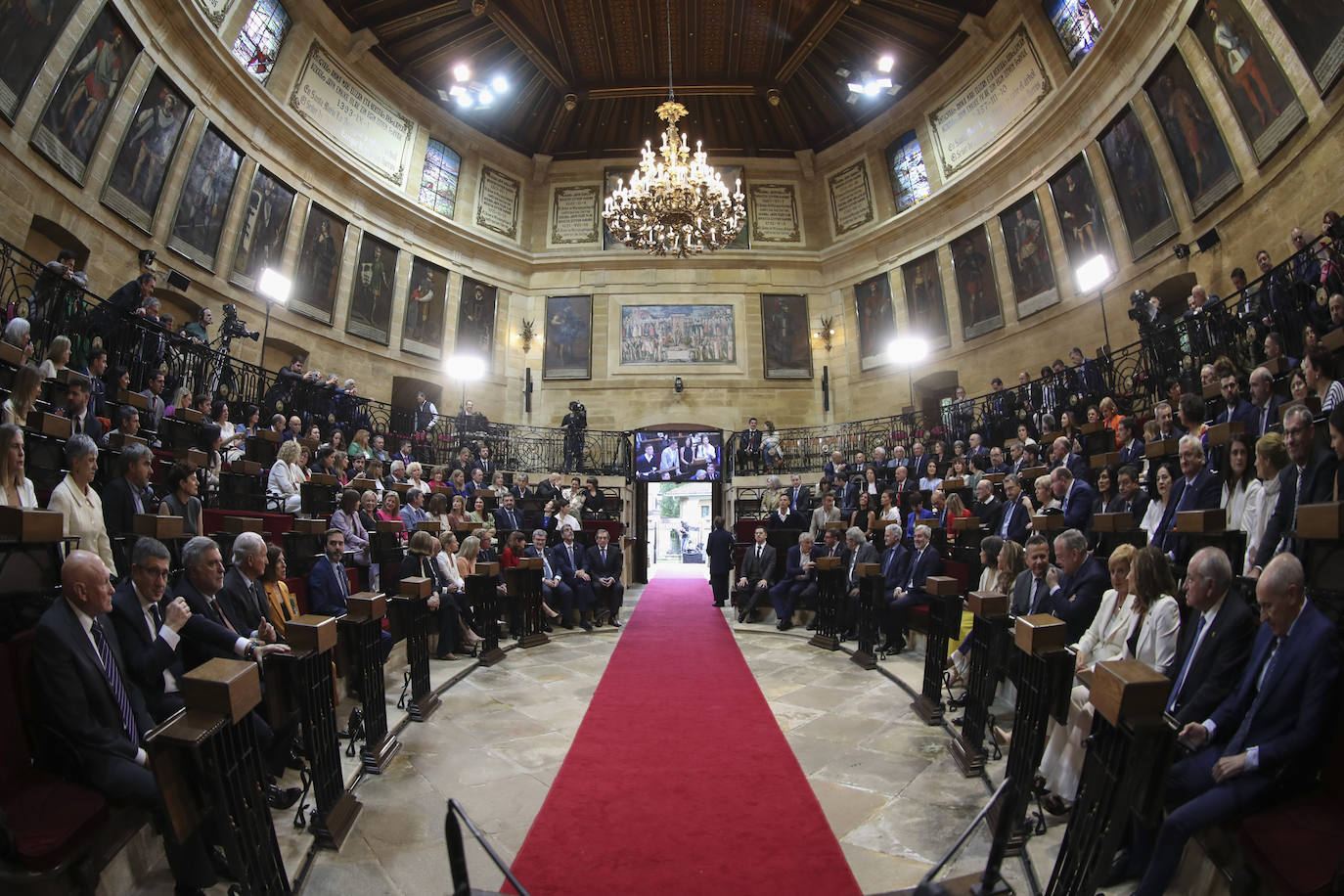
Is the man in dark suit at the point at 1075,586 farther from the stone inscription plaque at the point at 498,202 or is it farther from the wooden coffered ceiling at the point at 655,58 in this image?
the stone inscription plaque at the point at 498,202

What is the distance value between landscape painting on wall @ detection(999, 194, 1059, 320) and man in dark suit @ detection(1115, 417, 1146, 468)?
6787 millimetres

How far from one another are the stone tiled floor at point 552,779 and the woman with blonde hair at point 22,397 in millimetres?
2962

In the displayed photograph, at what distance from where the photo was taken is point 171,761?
6.17 feet

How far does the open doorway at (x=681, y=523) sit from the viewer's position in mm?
15633

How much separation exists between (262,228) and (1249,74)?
16542mm

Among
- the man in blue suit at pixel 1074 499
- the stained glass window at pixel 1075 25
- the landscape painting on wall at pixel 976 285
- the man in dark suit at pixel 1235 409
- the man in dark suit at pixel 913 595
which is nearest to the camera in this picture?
the man in dark suit at pixel 1235 409

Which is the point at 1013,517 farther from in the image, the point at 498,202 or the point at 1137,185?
the point at 498,202

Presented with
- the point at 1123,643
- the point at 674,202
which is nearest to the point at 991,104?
the point at 674,202

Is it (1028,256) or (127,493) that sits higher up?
(1028,256)

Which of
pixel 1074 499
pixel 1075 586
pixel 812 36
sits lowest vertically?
pixel 1075 586

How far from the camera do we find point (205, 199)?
11.2 metres

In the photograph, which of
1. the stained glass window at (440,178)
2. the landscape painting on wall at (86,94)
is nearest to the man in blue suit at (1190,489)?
the landscape painting on wall at (86,94)

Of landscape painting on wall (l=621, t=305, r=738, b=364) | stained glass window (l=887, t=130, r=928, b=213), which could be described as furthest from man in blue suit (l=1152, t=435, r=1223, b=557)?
landscape painting on wall (l=621, t=305, r=738, b=364)

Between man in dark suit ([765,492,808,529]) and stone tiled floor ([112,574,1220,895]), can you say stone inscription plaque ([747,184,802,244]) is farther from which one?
stone tiled floor ([112,574,1220,895])
